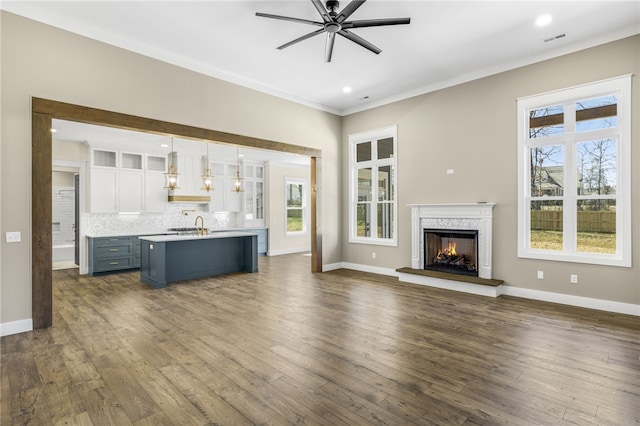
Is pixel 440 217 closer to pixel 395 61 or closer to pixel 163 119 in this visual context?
pixel 395 61

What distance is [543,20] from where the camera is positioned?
3.88 m

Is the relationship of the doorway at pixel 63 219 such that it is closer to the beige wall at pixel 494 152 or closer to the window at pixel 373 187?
the window at pixel 373 187

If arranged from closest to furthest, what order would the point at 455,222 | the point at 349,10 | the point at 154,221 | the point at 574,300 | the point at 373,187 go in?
the point at 349,10 → the point at 574,300 → the point at 455,222 → the point at 373,187 → the point at 154,221

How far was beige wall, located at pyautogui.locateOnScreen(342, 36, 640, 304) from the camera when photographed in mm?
4191

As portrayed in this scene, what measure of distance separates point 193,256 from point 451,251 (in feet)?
15.9

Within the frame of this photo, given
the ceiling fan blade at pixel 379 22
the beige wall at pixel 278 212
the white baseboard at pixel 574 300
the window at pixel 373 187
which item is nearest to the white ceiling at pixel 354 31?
the ceiling fan blade at pixel 379 22

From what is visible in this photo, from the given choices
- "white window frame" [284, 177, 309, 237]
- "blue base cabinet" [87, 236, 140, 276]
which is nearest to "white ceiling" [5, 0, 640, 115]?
"blue base cabinet" [87, 236, 140, 276]

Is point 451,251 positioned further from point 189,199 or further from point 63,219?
point 63,219

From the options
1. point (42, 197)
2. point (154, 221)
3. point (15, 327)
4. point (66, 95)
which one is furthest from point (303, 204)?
point (15, 327)

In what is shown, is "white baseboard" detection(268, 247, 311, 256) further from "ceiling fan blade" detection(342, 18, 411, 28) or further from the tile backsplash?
"ceiling fan blade" detection(342, 18, 411, 28)

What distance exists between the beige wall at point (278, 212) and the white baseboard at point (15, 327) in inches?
264

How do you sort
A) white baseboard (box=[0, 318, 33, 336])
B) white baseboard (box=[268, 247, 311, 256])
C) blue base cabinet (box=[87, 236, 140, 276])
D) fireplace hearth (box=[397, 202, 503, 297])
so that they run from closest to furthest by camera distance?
1. white baseboard (box=[0, 318, 33, 336])
2. fireplace hearth (box=[397, 202, 503, 297])
3. blue base cabinet (box=[87, 236, 140, 276])
4. white baseboard (box=[268, 247, 311, 256])

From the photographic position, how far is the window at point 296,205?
10828mm

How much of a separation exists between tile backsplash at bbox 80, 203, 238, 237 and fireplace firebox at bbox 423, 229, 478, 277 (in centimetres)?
607
